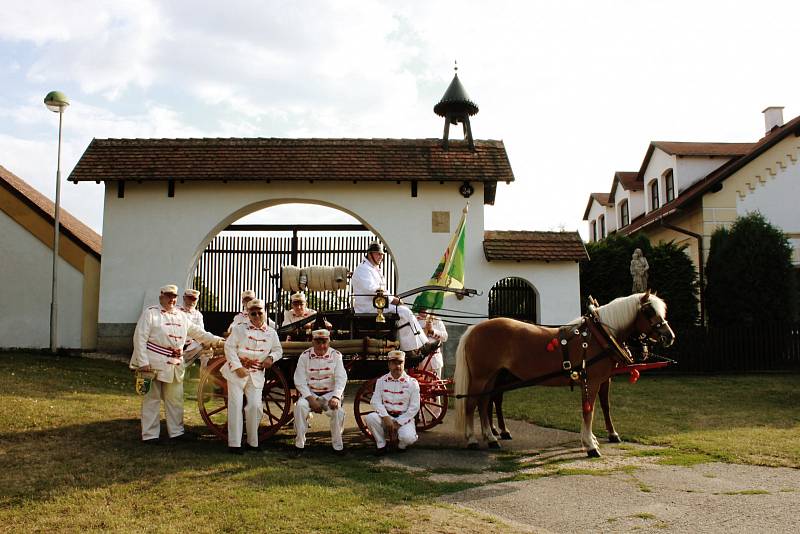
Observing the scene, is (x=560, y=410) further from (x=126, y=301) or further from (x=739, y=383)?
(x=126, y=301)

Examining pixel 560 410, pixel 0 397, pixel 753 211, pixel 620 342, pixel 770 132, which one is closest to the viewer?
pixel 620 342

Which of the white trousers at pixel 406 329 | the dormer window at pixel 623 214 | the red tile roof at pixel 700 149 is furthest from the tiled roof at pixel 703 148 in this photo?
the white trousers at pixel 406 329

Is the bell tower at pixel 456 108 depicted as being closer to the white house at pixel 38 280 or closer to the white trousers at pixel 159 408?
the white house at pixel 38 280

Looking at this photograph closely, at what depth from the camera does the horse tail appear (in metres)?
8.40

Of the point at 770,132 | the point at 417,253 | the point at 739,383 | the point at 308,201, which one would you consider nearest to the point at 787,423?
the point at 739,383

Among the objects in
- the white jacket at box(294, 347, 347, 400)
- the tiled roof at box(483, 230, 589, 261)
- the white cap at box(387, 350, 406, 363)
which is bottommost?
the white jacket at box(294, 347, 347, 400)

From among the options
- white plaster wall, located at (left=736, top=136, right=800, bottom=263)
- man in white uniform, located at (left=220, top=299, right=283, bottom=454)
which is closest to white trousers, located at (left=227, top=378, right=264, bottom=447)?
man in white uniform, located at (left=220, top=299, right=283, bottom=454)

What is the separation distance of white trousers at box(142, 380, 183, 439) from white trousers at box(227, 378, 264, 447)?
0.81 m

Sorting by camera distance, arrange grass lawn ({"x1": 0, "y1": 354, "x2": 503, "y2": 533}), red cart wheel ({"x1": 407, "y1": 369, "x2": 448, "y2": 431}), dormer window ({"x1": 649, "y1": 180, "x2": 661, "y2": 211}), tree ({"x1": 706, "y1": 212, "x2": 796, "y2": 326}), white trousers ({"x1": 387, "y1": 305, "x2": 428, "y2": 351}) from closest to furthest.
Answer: grass lawn ({"x1": 0, "y1": 354, "x2": 503, "y2": 533}) < white trousers ({"x1": 387, "y1": 305, "x2": 428, "y2": 351}) < red cart wheel ({"x1": 407, "y1": 369, "x2": 448, "y2": 431}) < tree ({"x1": 706, "y1": 212, "x2": 796, "y2": 326}) < dormer window ({"x1": 649, "y1": 180, "x2": 661, "y2": 211})

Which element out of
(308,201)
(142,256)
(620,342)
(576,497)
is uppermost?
(308,201)

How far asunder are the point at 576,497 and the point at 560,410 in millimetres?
5167

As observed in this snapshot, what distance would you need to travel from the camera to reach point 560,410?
10.9m

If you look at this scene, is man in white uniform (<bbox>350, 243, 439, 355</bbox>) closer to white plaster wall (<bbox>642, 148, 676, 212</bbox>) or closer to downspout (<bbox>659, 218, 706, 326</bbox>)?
downspout (<bbox>659, 218, 706, 326</bbox>)

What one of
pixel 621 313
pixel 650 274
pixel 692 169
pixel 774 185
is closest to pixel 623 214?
pixel 692 169
